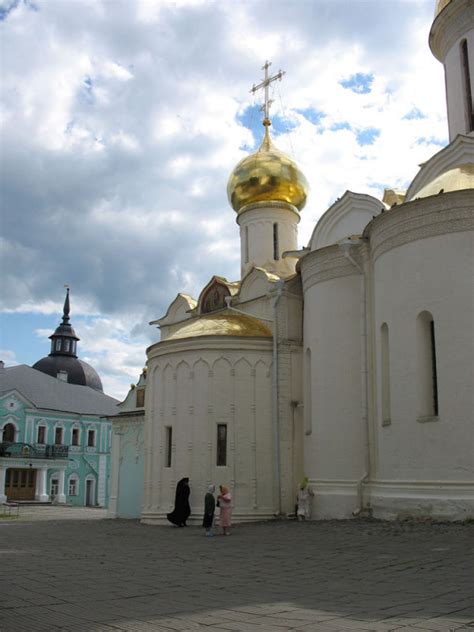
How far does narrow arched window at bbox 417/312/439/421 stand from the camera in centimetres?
1112

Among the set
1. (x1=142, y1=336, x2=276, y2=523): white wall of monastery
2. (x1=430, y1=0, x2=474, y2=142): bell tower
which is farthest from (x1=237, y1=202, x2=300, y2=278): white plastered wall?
(x1=430, y1=0, x2=474, y2=142): bell tower

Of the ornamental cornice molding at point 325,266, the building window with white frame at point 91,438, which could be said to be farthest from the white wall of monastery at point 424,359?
the building window with white frame at point 91,438

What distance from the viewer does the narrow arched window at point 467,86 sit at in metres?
14.5

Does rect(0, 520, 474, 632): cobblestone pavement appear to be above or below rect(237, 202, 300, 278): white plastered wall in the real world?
below

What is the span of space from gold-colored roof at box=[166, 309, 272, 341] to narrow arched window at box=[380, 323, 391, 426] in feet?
12.2

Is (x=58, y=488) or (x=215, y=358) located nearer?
(x=215, y=358)

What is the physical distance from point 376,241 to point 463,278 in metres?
2.18

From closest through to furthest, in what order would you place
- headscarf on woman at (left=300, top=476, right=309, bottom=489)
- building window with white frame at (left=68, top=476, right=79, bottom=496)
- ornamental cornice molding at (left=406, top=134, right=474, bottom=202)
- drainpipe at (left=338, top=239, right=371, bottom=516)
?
drainpipe at (left=338, top=239, right=371, bottom=516)
ornamental cornice molding at (left=406, top=134, right=474, bottom=202)
headscarf on woman at (left=300, top=476, right=309, bottom=489)
building window with white frame at (left=68, top=476, right=79, bottom=496)

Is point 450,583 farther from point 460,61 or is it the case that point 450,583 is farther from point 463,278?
point 460,61

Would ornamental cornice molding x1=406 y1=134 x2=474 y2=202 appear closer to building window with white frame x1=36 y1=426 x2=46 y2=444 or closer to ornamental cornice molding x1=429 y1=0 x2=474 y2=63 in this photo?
ornamental cornice molding x1=429 y1=0 x2=474 y2=63

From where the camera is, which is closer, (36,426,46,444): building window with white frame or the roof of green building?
(36,426,46,444): building window with white frame

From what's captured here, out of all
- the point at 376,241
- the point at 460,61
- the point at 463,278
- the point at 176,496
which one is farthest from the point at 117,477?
the point at 460,61

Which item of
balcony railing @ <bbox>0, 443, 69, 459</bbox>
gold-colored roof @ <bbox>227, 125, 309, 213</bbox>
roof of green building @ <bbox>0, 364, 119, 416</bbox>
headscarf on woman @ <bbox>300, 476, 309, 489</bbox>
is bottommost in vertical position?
headscarf on woman @ <bbox>300, 476, 309, 489</bbox>

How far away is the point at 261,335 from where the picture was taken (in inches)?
606
